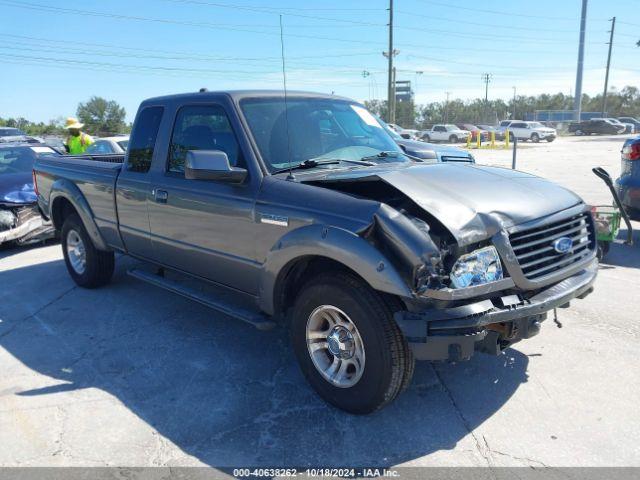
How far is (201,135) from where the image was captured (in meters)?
4.33

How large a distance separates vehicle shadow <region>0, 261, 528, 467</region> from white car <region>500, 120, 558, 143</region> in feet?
139

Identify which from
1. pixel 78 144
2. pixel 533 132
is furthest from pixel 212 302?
pixel 533 132

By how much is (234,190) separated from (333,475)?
80.3 inches

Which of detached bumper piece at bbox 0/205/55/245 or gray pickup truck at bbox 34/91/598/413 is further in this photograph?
detached bumper piece at bbox 0/205/55/245

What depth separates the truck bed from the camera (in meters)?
5.28

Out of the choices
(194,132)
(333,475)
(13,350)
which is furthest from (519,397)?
(13,350)

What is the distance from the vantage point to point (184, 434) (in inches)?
127

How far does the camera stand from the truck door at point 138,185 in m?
4.79

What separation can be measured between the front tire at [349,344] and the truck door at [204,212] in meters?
0.62

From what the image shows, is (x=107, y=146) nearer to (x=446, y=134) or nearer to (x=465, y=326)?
(x=465, y=326)

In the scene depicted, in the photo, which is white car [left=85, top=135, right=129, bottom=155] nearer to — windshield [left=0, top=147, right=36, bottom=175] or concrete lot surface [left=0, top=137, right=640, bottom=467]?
windshield [left=0, top=147, right=36, bottom=175]

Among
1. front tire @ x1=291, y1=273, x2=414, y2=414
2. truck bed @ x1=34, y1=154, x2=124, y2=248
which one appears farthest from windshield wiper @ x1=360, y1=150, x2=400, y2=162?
truck bed @ x1=34, y1=154, x2=124, y2=248

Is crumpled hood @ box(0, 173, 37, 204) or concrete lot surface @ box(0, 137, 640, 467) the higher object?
crumpled hood @ box(0, 173, 37, 204)

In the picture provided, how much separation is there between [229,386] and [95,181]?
2913 mm
